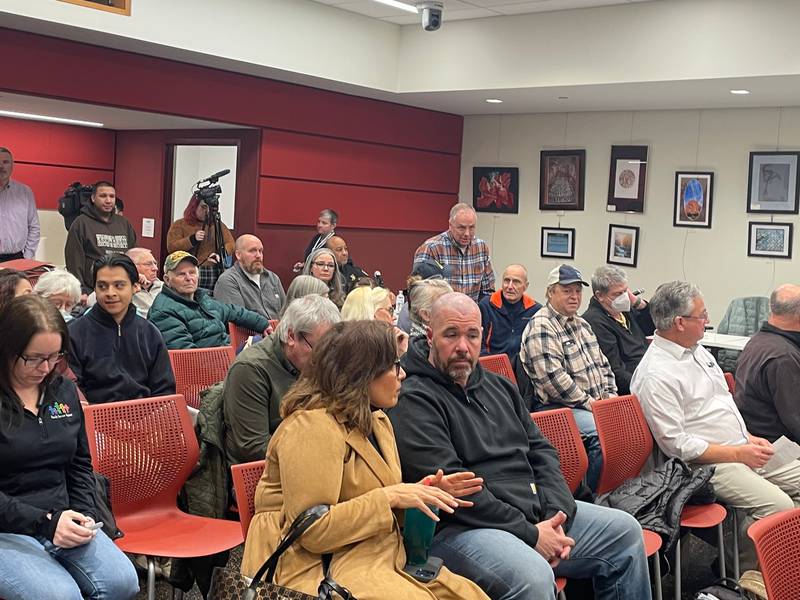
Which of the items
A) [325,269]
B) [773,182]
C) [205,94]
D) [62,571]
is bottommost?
[62,571]

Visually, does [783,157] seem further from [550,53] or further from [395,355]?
[395,355]

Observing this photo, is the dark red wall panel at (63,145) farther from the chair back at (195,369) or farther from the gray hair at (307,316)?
the gray hair at (307,316)

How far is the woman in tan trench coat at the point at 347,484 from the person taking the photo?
245 centimetres

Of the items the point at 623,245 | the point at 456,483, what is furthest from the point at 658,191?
the point at 456,483

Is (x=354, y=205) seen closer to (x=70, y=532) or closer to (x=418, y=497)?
(x=70, y=532)

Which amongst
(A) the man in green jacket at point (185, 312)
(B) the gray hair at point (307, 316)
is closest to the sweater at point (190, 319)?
(A) the man in green jacket at point (185, 312)

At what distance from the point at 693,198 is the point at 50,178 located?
714cm

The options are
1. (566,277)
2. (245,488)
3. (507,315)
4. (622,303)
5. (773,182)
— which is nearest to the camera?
(245,488)

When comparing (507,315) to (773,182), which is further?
(773,182)

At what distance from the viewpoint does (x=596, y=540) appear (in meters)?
3.20

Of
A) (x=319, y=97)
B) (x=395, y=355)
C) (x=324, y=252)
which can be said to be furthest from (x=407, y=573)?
(x=319, y=97)

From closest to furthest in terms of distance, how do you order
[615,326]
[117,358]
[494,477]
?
[494,477], [117,358], [615,326]

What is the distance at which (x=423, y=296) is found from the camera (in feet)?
16.6

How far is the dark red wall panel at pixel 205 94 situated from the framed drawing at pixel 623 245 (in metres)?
2.07
